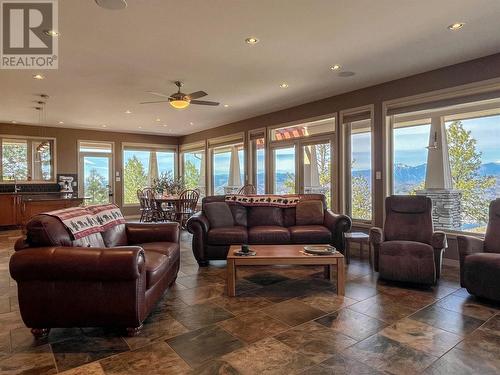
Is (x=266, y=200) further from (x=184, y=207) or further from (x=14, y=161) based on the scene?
(x=14, y=161)

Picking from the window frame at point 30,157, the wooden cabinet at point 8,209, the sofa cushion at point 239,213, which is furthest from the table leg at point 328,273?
the window frame at point 30,157

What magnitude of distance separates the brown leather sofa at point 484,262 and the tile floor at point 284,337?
0.14 meters

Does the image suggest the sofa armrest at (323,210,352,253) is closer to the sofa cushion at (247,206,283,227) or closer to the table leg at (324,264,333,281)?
the table leg at (324,264,333,281)

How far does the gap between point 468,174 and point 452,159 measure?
0.30 metres

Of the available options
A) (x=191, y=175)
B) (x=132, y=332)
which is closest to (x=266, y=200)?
(x=132, y=332)

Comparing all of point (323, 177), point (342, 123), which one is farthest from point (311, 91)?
point (323, 177)

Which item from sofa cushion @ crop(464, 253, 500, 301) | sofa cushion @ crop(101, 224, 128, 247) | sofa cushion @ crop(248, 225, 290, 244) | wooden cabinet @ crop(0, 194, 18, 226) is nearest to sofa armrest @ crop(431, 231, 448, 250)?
sofa cushion @ crop(464, 253, 500, 301)

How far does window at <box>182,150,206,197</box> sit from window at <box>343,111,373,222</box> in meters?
5.18

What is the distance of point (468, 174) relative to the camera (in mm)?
4461

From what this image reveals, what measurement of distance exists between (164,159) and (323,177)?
20.8ft

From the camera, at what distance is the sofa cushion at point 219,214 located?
4680 mm

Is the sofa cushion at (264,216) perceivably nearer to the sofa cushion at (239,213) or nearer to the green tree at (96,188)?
the sofa cushion at (239,213)

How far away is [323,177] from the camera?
21.0 ft

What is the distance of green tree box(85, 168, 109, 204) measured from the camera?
31.2 ft
